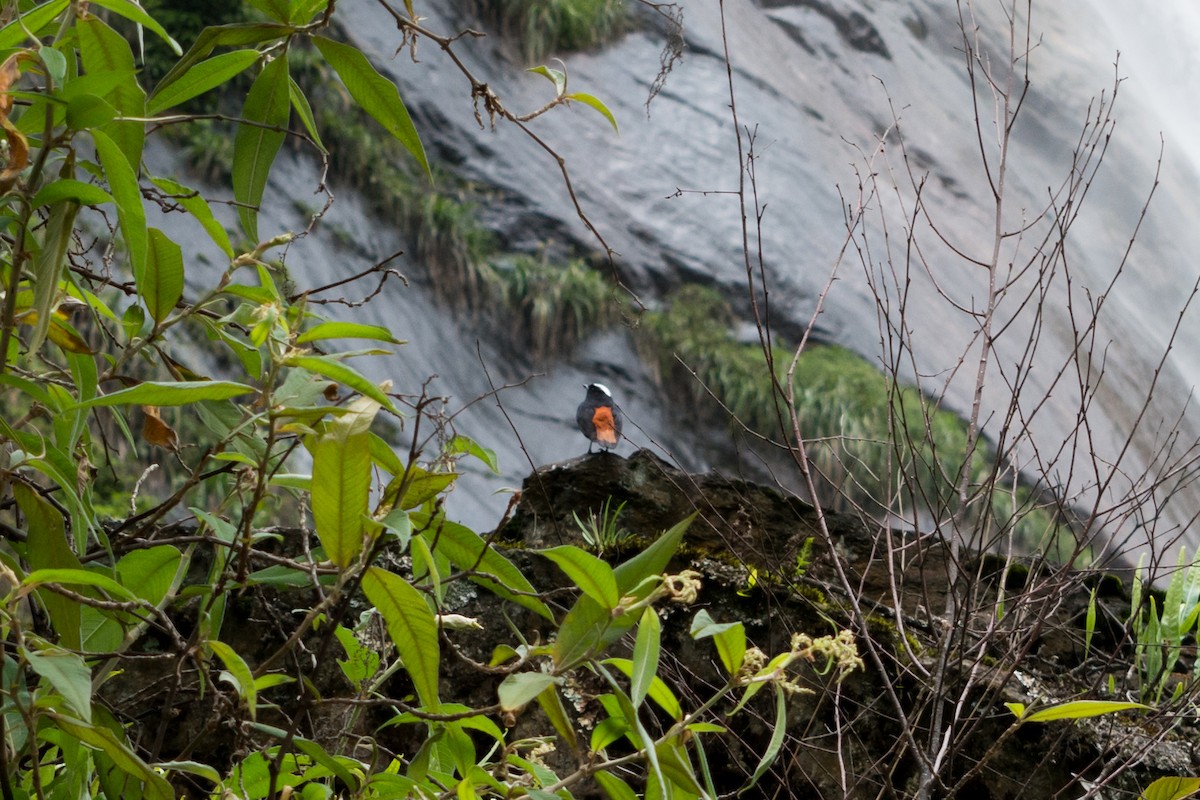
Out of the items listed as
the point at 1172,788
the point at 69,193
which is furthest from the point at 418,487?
the point at 1172,788

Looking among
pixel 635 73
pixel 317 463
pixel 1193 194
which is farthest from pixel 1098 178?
pixel 317 463

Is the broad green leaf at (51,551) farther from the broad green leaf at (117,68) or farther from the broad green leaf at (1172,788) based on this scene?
the broad green leaf at (1172,788)

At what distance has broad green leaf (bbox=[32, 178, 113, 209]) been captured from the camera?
67 centimetres

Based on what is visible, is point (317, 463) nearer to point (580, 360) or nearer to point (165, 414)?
point (165, 414)

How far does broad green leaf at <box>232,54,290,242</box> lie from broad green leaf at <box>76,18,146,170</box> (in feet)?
0.30

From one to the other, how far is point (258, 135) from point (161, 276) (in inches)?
7.6

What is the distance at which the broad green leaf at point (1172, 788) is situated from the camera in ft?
3.53

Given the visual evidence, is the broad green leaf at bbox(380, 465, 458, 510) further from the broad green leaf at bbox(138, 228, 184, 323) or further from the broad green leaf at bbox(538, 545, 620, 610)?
the broad green leaf at bbox(138, 228, 184, 323)

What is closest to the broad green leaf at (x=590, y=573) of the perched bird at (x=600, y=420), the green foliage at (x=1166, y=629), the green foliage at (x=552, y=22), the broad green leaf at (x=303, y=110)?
the broad green leaf at (x=303, y=110)

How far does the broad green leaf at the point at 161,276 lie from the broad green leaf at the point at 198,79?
113 millimetres

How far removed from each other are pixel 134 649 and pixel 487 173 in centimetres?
728

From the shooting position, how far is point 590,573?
69cm

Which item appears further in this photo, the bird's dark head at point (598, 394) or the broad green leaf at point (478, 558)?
the bird's dark head at point (598, 394)

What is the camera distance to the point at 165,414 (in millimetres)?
5547
